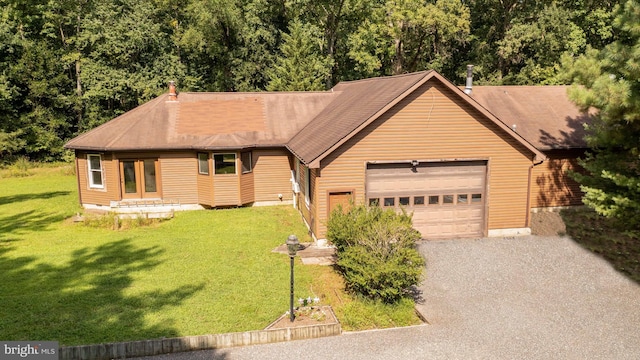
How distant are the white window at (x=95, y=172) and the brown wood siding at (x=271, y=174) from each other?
7.49m

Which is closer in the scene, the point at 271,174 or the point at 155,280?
the point at 155,280

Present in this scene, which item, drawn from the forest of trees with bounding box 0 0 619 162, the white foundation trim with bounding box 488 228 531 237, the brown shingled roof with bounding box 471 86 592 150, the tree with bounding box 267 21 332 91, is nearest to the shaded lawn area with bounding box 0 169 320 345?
the white foundation trim with bounding box 488 228 531 237

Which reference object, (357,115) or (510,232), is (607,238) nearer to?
(510,232)

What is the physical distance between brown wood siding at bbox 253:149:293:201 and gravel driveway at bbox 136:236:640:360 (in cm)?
898

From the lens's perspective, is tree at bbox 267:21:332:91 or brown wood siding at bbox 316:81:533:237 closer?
brown wood siding at bbox 316:81:533:237

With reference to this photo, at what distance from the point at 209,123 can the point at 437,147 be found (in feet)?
38.4

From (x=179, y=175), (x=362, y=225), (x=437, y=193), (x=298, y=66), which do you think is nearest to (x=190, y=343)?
(x=362, y=225)

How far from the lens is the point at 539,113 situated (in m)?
22.3

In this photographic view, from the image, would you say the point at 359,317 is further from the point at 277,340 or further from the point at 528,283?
the point at 528,283

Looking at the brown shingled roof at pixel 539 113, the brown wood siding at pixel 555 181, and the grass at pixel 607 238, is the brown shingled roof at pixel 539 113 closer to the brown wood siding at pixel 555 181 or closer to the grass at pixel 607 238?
the brown wood siding at pixel 555 181

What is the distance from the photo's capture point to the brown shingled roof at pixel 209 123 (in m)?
21.0

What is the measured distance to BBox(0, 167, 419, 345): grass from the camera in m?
10.5

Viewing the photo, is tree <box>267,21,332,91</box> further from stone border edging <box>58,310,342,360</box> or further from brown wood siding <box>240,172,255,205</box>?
stone border edging <box>58,310,342,360</box>

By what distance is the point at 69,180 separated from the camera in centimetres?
3069
